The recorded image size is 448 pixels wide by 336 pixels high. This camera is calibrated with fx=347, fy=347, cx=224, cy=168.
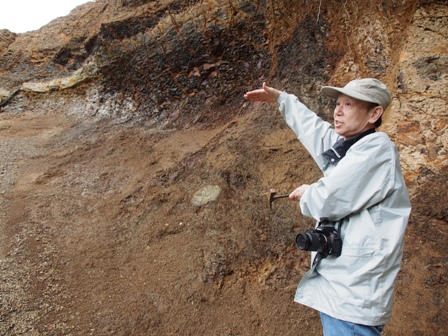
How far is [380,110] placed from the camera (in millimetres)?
1925

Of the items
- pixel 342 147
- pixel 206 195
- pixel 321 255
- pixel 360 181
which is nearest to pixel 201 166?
pixel 206 195

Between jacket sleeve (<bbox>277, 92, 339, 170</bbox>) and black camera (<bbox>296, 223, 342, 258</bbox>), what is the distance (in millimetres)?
505

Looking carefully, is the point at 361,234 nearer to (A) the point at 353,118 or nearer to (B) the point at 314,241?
(B) the point at 314,241

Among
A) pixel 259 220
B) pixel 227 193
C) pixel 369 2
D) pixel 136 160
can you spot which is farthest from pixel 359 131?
pixel 136 160

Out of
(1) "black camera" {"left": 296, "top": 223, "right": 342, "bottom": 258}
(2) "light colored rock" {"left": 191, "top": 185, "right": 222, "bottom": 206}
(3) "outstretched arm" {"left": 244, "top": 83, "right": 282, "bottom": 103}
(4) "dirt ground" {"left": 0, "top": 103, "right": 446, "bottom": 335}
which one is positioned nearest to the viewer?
(1) "black camera" {"left": 296, "top": 223, "right": 342, "bottom": 258}

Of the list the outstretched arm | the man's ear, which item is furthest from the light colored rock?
the man's ear

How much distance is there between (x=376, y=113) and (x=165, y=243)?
3.01 meters

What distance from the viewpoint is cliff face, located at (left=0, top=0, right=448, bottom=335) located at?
343 cm

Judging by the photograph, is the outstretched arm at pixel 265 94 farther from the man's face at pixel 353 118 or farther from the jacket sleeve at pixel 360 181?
the jacket sleeve at pixel 360 181

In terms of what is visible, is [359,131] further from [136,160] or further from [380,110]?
[136,160]

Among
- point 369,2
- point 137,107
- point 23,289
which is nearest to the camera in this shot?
point 23,289

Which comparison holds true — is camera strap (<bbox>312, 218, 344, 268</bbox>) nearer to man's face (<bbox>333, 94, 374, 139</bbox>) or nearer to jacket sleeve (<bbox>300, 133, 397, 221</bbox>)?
jacket sleeve (<bbox>300, 133, 397, 221</bbox>)

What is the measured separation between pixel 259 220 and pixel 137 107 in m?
4.70

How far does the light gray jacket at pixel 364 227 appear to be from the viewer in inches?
63.0
